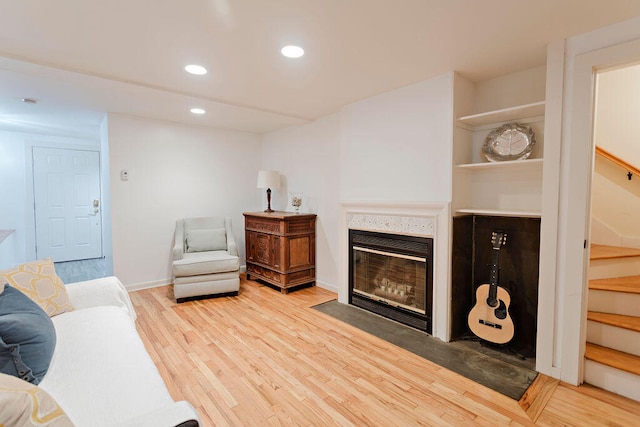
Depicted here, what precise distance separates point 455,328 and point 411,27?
2.33m

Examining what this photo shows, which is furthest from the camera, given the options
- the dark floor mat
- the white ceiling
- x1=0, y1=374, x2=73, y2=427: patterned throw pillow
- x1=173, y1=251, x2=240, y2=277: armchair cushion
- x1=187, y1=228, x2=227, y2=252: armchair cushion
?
x1=187, y1=228, x2=227, y2=252: armchair cushion

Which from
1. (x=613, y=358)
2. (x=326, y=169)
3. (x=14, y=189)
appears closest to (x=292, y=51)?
(x=326, y=169)

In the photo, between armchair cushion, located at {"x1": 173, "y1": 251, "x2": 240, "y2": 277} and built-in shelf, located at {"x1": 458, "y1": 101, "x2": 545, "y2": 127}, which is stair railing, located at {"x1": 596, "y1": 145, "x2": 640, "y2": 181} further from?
armchair cushion, located at {"x1": 173, "y1": 251, "x2": 240, "y2": 277}

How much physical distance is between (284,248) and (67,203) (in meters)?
4.40

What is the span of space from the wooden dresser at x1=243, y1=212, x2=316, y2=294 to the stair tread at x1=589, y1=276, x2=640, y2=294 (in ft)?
9.22

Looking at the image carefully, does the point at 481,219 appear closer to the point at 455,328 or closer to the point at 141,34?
the point at 455,328

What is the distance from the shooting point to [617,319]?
2.12 m

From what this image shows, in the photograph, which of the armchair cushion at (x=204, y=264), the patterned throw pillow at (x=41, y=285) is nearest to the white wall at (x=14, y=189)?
the armchair cushion at (x=204, y=264)

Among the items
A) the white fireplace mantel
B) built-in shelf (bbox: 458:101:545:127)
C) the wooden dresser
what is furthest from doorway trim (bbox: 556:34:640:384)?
the wooden dresser

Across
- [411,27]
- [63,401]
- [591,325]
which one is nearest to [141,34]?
[411,27]

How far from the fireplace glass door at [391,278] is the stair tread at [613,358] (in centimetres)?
113

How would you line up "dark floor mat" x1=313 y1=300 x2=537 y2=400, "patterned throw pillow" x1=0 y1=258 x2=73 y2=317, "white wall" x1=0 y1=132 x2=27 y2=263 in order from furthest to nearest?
"white wall" x1=0 y1=132 x2=27 y2=263, "dark floor mat" x1=313 y1=300 x2=537 y2=400, "patterned throw pillow" x1=0 y1=258 x2=73 y2=317

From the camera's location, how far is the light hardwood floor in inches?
66.6

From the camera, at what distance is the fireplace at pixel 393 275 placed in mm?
2723
